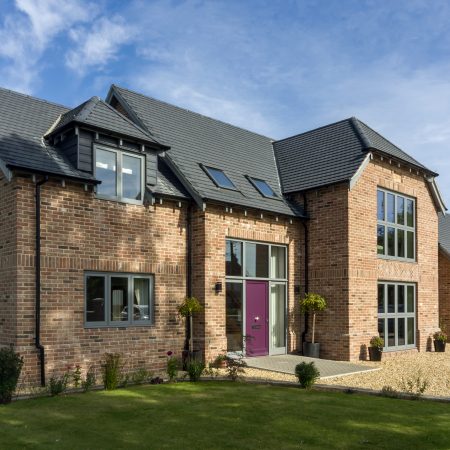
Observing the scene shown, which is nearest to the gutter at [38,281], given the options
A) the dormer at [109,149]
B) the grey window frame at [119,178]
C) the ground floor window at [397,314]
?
the dormer at [109,149]

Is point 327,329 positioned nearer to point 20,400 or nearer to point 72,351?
point 72,351

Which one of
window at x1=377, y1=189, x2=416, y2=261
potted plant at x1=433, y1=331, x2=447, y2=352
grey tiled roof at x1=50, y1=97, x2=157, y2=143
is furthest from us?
potted plant at x1=433, y1=331, x2=447, y2=352

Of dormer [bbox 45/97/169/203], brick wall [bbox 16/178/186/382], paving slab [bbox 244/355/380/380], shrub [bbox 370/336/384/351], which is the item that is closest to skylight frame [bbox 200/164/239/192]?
brick wall [bbox 16/178/186/382]

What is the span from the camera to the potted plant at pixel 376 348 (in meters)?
15.6

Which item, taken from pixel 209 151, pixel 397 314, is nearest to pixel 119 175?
pixel 209 151

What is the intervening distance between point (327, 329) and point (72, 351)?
796cm

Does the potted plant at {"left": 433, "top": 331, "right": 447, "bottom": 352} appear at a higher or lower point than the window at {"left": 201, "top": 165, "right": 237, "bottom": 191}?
lower

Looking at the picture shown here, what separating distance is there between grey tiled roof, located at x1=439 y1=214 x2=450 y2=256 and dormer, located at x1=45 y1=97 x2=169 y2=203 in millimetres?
15179

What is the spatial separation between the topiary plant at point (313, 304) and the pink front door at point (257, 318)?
3.87 feet

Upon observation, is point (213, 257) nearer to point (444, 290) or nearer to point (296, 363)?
point (296, 363)

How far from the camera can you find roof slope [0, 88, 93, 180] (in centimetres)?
1123

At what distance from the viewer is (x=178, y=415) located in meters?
8.02

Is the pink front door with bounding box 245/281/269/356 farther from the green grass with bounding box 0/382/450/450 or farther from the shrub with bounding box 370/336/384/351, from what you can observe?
the green grass with bounding box 0/382/450/450

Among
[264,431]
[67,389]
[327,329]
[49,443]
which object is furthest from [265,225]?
[49,443]
